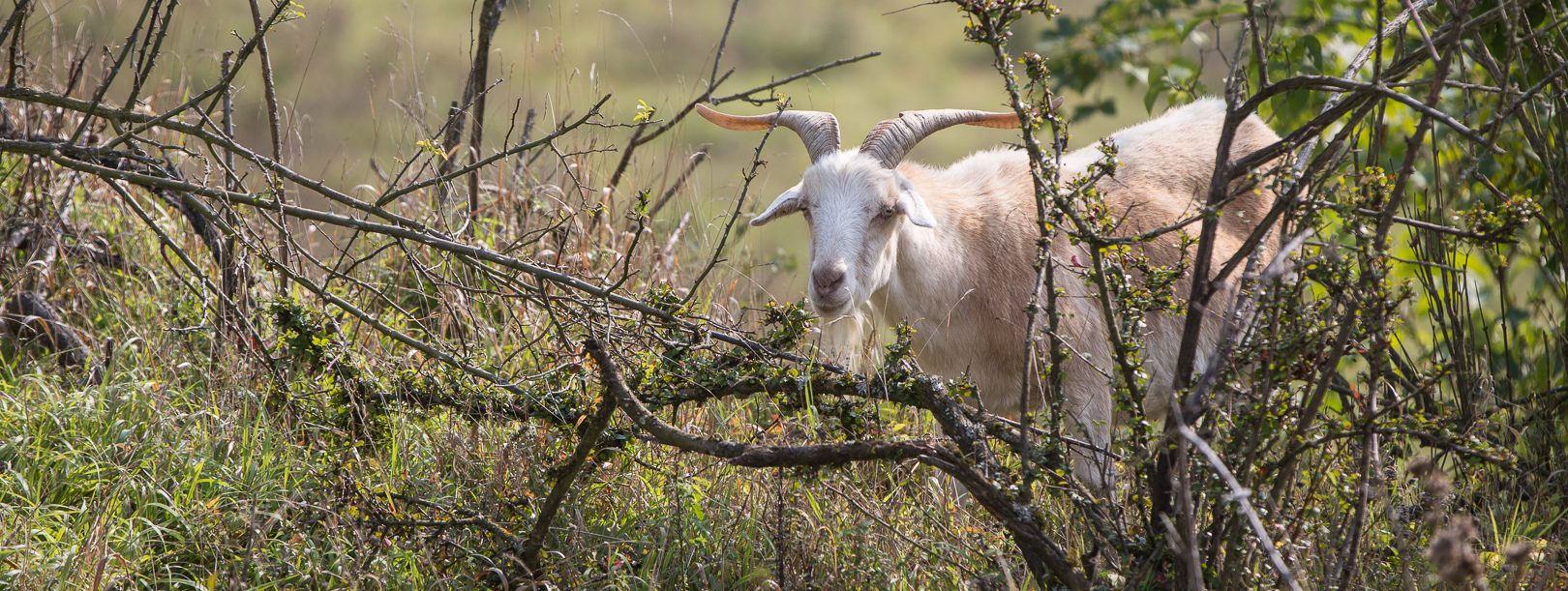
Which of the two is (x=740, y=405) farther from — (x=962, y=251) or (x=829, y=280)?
(x=962, y=251)

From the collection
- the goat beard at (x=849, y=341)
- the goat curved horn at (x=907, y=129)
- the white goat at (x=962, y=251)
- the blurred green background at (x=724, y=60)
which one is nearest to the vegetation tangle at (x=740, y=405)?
the white goat at (x=962, y=251)

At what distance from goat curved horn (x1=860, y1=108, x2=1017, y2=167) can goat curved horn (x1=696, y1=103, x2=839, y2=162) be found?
0.12m

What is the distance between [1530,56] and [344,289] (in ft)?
12.4

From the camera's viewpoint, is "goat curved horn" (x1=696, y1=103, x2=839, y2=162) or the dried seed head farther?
"goat curved horn" (x1=696, y1=103, x2=839, y2=162)

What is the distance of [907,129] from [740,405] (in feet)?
3.83

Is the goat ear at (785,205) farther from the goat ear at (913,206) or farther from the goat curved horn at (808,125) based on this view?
the goat ear at (913,206)

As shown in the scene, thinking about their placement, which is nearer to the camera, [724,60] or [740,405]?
[740,405]

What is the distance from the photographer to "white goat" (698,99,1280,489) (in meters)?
3.95

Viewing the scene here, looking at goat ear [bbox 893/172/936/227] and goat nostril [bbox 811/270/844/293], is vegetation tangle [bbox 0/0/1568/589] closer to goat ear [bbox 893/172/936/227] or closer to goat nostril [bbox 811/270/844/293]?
goat nostril [bbox 811/270/844/293]

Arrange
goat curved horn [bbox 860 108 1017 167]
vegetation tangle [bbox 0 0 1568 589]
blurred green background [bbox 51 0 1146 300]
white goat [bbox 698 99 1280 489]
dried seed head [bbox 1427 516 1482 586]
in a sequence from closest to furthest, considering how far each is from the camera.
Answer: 1. dried seed head [bbox 1427 516 1482 586]
2. vegetation tangle [bbox 0 0 1568 589]
3. white goat [bbox 698 99 1280 489]
4. goat curved horn [bbox 860 108 1017 167]
5. blurred green background [bbox 51 0 1146 300]

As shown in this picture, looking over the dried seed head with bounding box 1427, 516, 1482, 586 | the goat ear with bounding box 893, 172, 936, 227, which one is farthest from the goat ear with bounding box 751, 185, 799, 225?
the dried seed head with bounding box 1427, 516, 1482, 586

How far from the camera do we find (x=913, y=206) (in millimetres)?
3951

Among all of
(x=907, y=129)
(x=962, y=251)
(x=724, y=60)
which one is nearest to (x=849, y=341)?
(x=962, y=251)

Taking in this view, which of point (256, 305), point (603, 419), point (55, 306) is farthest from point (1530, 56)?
point (55, 306)
